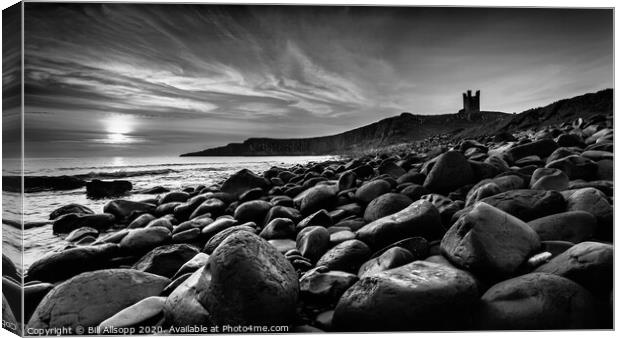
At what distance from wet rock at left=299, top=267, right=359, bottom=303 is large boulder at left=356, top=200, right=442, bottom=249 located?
17.1 inches

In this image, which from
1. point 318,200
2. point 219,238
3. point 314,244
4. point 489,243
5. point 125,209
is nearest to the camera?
point 489,243

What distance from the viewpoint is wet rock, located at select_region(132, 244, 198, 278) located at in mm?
2914

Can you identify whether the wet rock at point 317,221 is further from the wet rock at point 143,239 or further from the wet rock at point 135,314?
the wet rock at point 135,314

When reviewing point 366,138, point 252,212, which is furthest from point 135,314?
point 366,138

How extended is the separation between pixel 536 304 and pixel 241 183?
9.61 feet

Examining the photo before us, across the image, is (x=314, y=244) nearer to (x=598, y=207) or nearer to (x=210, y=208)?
(x=210, y=208)

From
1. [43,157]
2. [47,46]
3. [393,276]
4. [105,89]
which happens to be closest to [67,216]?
[43,157]

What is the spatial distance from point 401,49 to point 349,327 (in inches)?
89.5

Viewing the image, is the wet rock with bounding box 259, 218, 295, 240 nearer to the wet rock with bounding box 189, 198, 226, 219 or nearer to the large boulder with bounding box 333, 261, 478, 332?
the wet rock with bounding box 189, 198, 226, 219

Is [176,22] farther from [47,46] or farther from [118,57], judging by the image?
[47,46]

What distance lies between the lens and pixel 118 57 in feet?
9.57

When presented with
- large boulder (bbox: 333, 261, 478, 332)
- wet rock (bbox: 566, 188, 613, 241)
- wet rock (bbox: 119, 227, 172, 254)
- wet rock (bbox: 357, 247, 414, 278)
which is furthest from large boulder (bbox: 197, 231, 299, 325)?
wet rock (bbox: 566, 188, 613, 241)

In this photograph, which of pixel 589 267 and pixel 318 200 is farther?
pixel 318 200

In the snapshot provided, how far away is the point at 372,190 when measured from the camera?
12.3 ft
